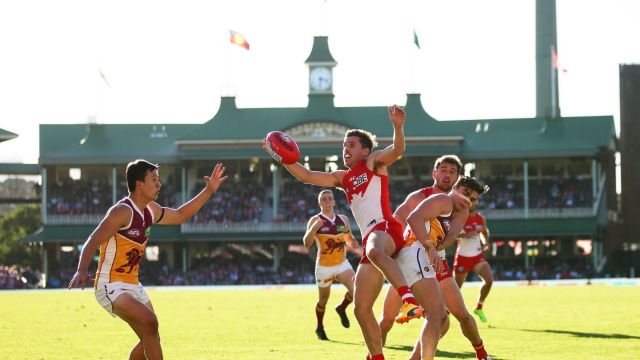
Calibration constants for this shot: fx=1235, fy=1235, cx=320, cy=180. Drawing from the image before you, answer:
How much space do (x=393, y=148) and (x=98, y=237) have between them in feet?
10.2

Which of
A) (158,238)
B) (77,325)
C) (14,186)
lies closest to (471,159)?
(158,238)

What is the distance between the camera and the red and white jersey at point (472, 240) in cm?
2395

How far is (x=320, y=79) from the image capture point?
257ft

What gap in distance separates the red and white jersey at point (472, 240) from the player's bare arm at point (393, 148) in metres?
11.0

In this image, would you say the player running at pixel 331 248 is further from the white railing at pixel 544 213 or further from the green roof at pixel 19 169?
the green roof at pixel 19 169

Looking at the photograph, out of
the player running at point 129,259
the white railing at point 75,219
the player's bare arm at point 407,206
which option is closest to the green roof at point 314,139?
the white railing at point 75,219

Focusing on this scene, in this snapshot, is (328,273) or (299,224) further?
(299,224)

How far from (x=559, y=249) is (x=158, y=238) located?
23498mm

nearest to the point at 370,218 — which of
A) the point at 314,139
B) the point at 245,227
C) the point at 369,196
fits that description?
the point at 369,196

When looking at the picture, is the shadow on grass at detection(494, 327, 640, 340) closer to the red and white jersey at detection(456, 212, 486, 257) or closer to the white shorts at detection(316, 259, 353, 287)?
the red and white jersey at detection(456, 212, 486, 257)

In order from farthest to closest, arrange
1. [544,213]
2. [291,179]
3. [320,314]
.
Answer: [291,179], [544,213], [320,314]

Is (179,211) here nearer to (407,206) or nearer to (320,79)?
(407,206)

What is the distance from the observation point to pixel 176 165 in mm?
74812

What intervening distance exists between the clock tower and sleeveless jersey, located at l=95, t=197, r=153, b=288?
65.4m
